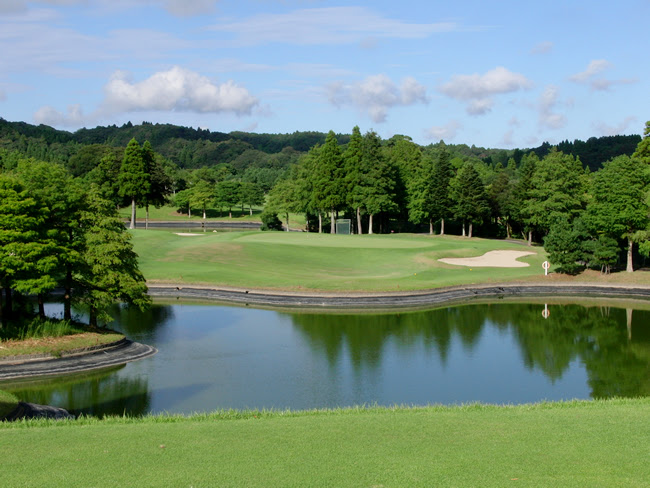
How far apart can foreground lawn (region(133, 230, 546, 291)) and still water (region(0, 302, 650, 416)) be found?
225 inches

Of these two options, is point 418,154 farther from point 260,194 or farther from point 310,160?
point 260,194

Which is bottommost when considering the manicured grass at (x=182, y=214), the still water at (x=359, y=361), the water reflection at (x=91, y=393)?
the water reflection at (x=91, y=393)

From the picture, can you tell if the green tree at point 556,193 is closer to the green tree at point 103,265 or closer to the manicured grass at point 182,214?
the green tree at point 103,265

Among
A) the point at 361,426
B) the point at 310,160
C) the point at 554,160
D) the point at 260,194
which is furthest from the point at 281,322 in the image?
the point at 260,194

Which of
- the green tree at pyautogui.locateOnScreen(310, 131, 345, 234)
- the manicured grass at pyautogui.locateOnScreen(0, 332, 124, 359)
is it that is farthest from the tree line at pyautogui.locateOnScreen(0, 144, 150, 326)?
the green tree at pyautogui.locateOnScreen(310, 131, 345, 234)

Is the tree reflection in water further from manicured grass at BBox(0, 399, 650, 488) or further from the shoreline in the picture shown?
manicured grass at BBox(0, 399, 650, 488)

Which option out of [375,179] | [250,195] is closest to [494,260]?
[375,179]

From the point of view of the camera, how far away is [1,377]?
23906 millimetres

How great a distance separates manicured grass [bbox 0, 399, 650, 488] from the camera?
34.2 ft

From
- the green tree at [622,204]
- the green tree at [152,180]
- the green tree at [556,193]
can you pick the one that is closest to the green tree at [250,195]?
the green tree at [152,180]

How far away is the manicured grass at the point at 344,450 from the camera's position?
411 inches

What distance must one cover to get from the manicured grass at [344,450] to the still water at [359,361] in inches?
266

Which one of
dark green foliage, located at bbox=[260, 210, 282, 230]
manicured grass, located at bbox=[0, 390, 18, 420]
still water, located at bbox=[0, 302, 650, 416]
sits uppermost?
dark green foliage, located at bbox=[260, 210, 282, 230]

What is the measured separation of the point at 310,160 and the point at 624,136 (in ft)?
430
